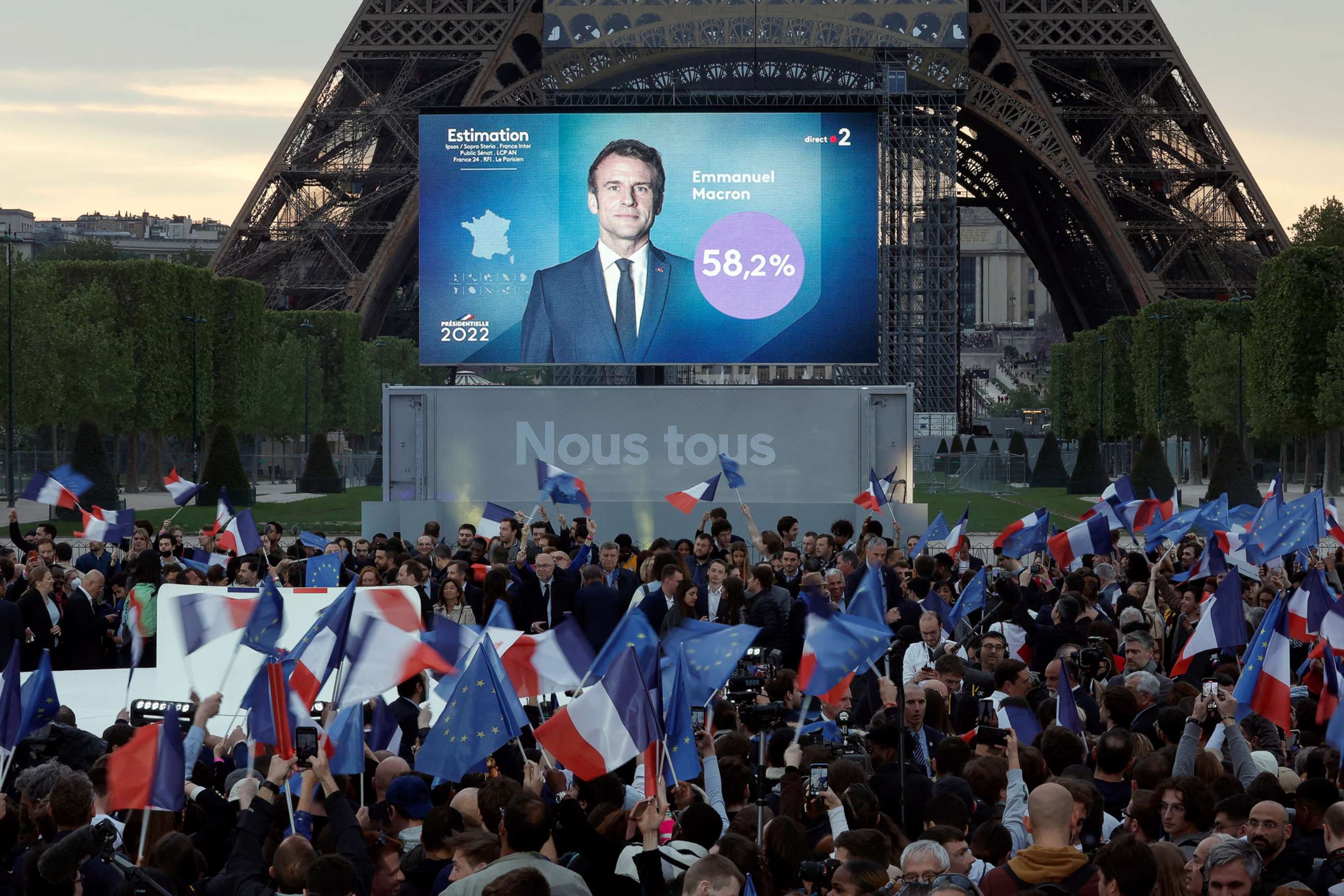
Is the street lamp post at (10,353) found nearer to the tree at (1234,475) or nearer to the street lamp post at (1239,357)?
the tree at (1234,475)

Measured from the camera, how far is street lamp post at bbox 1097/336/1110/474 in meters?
59.2

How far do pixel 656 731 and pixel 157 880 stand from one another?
1980 millimetres

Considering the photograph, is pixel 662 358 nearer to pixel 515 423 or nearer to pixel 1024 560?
pixel 515 423

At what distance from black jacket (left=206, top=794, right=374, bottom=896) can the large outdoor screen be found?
771 inches

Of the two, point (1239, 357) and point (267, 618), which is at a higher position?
point (1239, 357)

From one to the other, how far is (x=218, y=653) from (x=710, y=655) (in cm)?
307

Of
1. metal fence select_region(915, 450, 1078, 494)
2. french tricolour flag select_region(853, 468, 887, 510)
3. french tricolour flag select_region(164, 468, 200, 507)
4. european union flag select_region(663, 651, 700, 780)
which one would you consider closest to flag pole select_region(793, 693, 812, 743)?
european union flag select_region(663, 651, 700, 780)

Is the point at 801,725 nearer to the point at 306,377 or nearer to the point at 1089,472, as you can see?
the point at 1089,472

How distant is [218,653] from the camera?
31.2 feet

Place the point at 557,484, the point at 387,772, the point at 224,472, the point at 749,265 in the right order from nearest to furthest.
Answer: the point at 387,772 < the point at 557,484 < the point at 749,265 < the point at 224,472

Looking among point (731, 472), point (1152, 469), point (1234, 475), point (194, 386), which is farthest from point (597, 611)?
point (194, 386)

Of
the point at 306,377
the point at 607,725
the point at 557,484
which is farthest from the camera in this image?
the point at 306,377

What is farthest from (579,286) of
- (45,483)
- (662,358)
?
(45,483)

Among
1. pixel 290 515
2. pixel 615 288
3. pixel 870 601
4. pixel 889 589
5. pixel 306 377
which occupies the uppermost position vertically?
pixel 615 288
